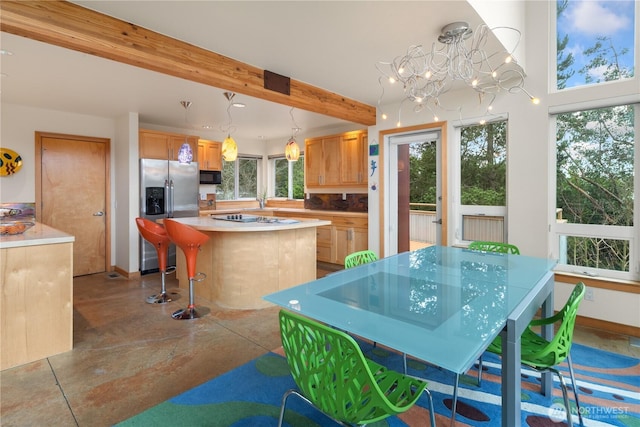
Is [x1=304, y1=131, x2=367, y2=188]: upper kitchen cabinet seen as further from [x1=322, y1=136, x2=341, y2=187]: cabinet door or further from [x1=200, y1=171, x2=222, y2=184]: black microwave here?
[x1=200, y1=171, x2=222, y2=184]: black microwave

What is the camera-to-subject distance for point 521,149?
3.39m

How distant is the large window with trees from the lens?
9.58ft

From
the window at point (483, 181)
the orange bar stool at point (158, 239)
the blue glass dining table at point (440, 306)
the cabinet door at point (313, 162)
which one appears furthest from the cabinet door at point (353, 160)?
the blue glass dining table at point (440, 306)

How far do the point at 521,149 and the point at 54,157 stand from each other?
20.0 feet

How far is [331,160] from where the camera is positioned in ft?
19.3

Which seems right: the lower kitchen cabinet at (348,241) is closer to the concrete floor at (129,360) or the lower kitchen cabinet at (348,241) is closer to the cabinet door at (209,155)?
the concrete floor at (129,360)

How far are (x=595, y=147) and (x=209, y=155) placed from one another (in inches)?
222

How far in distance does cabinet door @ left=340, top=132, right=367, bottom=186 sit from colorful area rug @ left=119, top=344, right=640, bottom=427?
3.46 m

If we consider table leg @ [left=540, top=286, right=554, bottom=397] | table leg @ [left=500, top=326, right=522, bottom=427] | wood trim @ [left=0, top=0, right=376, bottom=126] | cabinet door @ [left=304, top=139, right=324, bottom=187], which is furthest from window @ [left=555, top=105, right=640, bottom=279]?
cabinet door @ [left=304, top=139, right=324, bottom=187]

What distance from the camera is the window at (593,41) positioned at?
288 centimetres

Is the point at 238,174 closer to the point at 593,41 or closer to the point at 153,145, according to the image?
the point at 153,145

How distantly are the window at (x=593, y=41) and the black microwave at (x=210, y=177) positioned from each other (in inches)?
209

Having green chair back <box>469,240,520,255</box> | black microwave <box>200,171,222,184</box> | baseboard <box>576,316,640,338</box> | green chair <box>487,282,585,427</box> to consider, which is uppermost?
black microwave <box>200,171,222,184</box>

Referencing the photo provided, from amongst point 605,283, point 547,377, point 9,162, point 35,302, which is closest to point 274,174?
point 9,162
